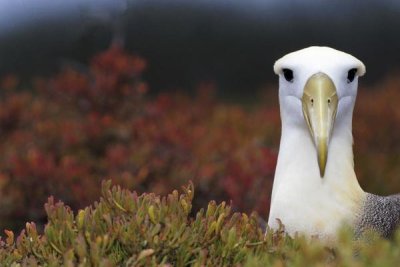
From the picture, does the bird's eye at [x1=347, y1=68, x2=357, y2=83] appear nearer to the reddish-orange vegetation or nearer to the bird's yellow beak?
the bird's yellow beak

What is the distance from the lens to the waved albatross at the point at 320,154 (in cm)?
311

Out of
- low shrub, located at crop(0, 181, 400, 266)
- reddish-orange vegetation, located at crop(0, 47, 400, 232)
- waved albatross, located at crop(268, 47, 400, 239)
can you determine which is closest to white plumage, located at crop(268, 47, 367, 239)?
waved albatross, located at crop(268, 47, 400, 239)

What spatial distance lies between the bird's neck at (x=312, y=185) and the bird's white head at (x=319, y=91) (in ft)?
0.17

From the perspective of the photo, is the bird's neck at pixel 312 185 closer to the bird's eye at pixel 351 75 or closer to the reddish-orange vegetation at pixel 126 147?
the bird's eye at pixel 351 75

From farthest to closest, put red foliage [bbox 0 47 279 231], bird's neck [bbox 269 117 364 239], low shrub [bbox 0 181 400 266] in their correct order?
red foliage [bbox 0 47 279 231] → bird's neck [bbox 269 117 364 239] → low shrub [bbox 0 181 400 266]

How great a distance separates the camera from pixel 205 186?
18.3ft

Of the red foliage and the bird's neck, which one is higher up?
the red foliage

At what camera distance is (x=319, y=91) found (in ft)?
10.1

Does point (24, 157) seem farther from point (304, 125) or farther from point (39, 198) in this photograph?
point (304, 125)

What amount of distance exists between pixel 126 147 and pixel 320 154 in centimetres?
345

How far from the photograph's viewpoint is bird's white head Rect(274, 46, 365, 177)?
308 cm

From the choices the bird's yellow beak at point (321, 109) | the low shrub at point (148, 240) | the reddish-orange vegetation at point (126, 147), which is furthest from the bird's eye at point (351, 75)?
the reddish-orange vegetation at point (126, 147)

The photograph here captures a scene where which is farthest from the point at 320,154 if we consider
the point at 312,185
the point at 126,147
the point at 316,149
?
the point at 126,147

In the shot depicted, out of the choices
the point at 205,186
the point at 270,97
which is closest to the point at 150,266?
the point at 205,186
